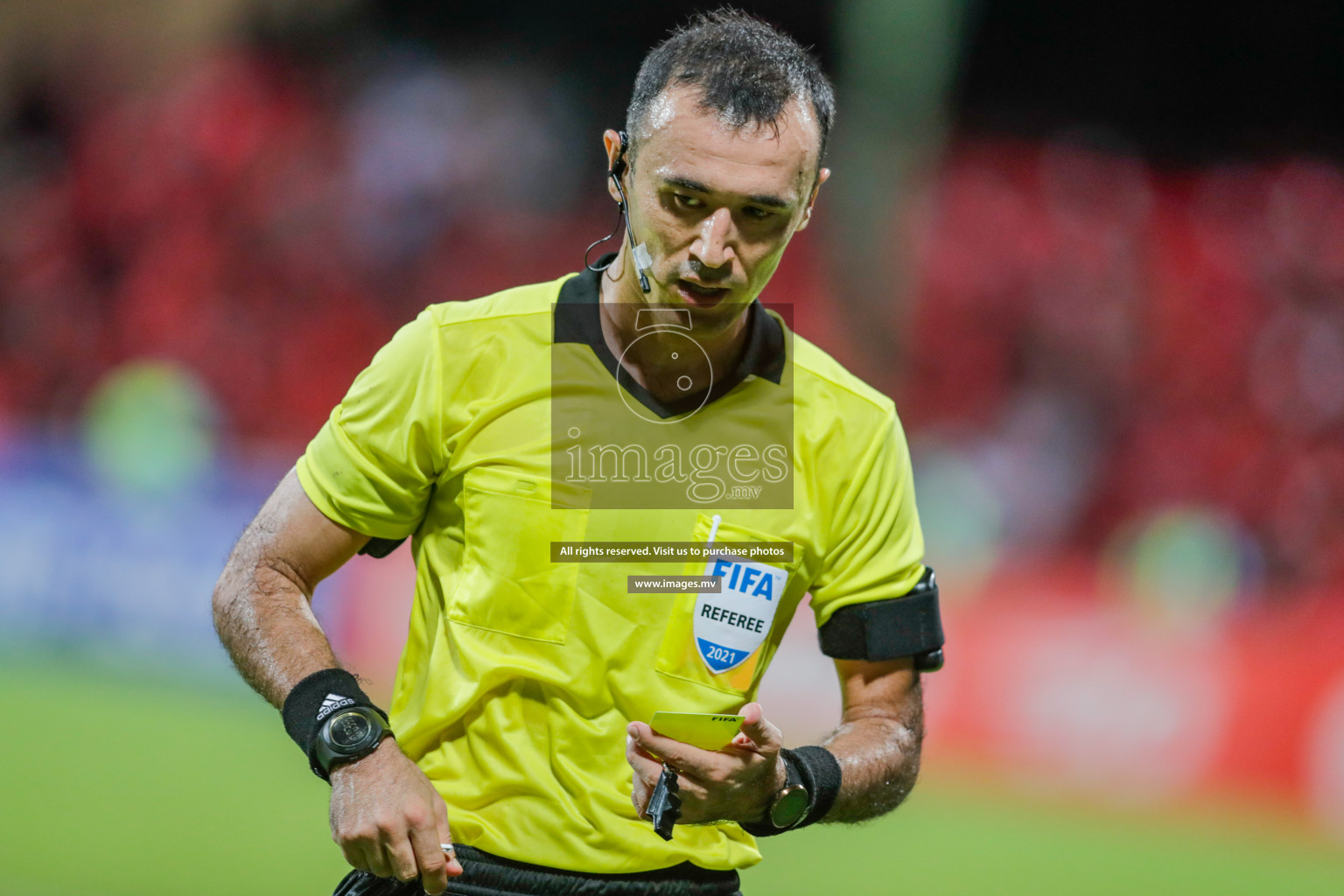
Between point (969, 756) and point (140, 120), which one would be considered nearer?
point (969, 756)

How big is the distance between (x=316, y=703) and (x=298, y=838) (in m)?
4.26

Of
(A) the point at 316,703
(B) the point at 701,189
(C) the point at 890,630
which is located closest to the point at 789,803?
(C) the point at 890,630

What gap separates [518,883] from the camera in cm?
243

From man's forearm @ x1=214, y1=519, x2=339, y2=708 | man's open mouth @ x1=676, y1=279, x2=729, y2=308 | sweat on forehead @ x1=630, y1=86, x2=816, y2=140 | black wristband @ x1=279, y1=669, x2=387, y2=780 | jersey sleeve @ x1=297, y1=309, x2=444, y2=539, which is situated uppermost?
sweat on forehead @ x1=630, y1=86, x2=816, y2=140

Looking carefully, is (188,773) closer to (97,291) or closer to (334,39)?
(97,291)

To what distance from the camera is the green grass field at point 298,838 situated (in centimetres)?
572

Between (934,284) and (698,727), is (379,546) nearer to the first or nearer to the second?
(698,727)

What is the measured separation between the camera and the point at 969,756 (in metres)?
6.88

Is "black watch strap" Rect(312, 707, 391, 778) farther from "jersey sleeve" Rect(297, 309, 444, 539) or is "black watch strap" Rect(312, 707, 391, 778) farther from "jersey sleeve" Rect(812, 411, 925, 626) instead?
"jersey sleeve" Rect(812, 411, 925, 626)

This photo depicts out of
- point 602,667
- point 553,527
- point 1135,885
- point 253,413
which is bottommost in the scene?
point 1135,885

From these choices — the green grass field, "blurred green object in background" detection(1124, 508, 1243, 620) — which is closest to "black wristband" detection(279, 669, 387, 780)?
the green grass field

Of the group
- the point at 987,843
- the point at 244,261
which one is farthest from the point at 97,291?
the point at 987,843

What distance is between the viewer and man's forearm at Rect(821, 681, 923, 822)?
8.23 feet

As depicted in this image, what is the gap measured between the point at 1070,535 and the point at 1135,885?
14.0 ft
